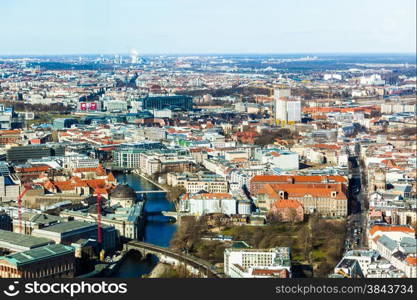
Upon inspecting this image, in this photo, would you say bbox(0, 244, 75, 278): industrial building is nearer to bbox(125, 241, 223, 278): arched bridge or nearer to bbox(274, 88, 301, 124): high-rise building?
bbox(125, 241, 223, 278): arched bridge

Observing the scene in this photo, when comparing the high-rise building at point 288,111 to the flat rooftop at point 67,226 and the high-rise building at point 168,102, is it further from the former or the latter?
the flat rooftop at point 67,226

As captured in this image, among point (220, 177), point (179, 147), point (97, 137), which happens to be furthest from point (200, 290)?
point (97, 137)

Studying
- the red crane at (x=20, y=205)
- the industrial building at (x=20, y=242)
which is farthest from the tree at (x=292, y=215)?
the red crane at (x=20, y=205)

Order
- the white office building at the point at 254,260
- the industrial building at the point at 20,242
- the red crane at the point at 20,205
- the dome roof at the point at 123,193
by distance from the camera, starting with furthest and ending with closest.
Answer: the dome roof at the point at 123,193 < the red crane at the point at 20,205 < the industrial building at the point at 20,242 < the white office building at the point at 254,260

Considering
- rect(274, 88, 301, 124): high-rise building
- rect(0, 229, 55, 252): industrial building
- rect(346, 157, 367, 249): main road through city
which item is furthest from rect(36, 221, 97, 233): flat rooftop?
rect(274, 88, 301, 124): high-rise building

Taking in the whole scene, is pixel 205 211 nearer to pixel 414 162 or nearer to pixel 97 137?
pixel 414 162
